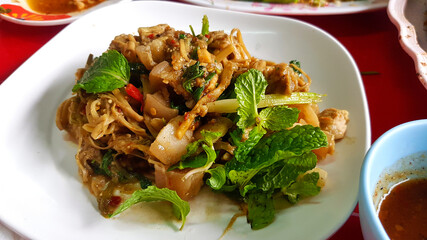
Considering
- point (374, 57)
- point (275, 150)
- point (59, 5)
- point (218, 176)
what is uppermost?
point (59, 5)

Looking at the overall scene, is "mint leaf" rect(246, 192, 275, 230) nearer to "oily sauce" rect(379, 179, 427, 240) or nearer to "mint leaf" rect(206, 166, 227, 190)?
"mint leaf" rect(206, 166, 227, 190)

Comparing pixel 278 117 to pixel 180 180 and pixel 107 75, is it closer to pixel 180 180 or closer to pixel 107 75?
pixel 180 180

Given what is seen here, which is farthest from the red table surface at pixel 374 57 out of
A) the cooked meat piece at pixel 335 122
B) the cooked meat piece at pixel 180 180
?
the cooked meat piece at pixel 180 180

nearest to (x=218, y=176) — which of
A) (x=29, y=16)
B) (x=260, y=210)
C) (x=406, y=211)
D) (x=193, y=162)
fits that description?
(x=193, y=162)

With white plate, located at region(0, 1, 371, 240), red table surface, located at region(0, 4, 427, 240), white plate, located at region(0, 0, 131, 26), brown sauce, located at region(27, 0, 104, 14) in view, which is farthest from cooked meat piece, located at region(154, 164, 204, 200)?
brown sauce, located at region(27, 0, 104, 14)

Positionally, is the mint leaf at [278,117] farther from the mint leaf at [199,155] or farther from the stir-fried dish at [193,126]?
the mint leaf at [199,155]
